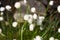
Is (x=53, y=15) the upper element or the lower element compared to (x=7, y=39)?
upper

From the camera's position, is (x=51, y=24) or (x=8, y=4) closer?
(x=51, y=24)

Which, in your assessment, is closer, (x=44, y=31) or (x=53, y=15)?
(x=44, y=31)

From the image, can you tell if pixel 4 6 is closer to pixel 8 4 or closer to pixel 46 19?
pixel 8 4

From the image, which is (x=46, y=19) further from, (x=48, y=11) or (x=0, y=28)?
(x=0, y=28)

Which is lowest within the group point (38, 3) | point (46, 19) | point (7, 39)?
point (7, 39)

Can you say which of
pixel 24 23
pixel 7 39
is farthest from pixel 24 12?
pixel 7 39

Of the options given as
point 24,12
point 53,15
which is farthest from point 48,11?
point 24,12

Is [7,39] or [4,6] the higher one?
[4,6]

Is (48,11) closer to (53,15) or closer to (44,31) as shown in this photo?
(53,15)
